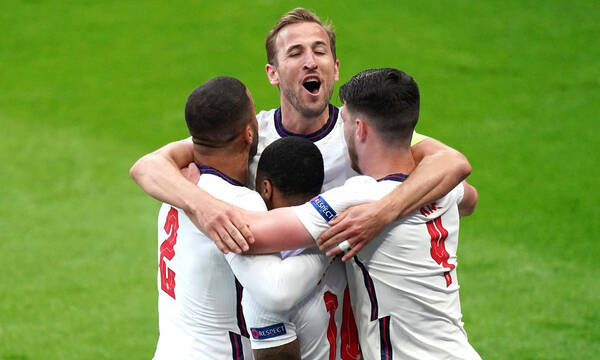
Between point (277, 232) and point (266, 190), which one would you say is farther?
point (266, 190)

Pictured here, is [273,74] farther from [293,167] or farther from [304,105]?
[293,167]

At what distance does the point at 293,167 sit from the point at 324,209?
0.21 metres

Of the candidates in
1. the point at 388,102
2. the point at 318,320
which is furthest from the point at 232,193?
the point at 388,102

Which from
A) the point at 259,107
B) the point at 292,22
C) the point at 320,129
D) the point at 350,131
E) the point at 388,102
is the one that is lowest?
the point at 259,107

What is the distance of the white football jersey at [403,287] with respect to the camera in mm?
3119

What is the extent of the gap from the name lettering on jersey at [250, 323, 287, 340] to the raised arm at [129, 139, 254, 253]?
32 centimetres

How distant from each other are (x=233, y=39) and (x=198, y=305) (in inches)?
361

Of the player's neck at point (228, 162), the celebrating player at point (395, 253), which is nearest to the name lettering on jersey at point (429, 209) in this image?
the celebrating player at point (395, 253)

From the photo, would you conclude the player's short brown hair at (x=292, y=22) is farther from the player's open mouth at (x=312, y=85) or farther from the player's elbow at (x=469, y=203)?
the player's elbow at (x=469, y=203)

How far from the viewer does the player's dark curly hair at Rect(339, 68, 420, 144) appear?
3186mm

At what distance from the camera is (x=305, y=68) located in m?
3.96

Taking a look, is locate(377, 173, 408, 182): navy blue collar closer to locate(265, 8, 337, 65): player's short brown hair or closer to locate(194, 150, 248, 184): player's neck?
locate(194, 150, 248, 184): player's neck

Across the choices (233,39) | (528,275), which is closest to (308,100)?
(528,275)

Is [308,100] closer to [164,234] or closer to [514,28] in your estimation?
[164,234]
